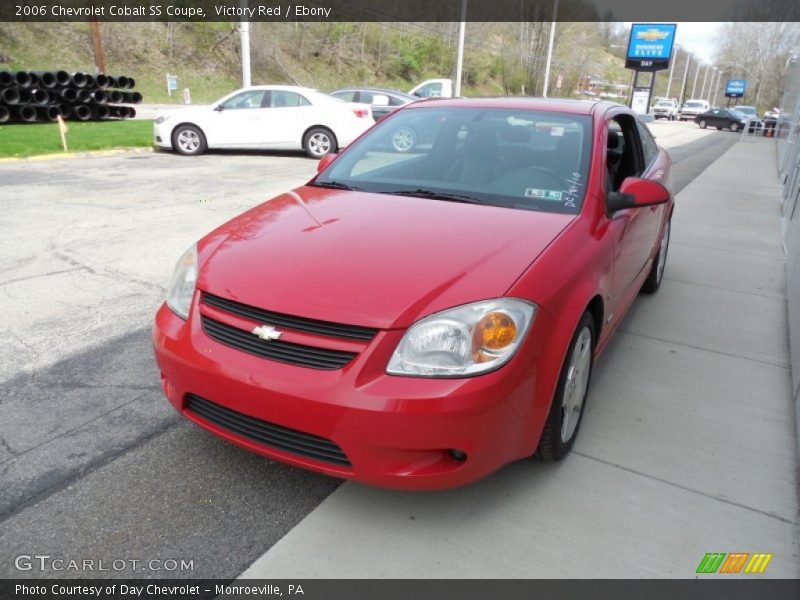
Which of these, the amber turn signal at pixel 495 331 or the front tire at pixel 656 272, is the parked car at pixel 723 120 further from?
the amber turn signal at pixel 495 331

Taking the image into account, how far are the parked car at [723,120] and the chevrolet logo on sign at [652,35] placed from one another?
35.8ft

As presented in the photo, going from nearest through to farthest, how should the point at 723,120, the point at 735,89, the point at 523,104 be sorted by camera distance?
1. the point at 523,104
2. the point at 723,120
3. the point at 735,89

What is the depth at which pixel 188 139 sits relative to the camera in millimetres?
12883

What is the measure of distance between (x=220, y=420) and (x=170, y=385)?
0.32m

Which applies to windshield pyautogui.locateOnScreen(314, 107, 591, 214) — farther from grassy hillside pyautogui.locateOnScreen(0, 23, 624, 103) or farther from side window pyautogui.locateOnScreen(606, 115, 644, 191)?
grassy hillside pyautogui.locateOnScreen(0, 23, 624, 103)

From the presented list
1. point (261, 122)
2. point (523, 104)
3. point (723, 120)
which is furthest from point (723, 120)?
point (523, 104)

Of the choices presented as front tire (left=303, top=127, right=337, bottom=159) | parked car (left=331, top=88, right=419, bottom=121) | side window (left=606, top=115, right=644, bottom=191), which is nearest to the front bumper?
side window (left=606, top=115, right=644, bottom=191)

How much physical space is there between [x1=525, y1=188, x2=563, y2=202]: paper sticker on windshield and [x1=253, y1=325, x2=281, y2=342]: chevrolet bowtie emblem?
1520mm

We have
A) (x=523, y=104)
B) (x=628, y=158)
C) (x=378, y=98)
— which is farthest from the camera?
(x=378, y=98)

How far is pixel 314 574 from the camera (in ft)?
7.14

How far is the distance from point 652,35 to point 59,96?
31780mm

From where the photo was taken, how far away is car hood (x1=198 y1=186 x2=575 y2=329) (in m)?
2.24

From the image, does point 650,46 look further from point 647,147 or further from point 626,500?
point 626,500

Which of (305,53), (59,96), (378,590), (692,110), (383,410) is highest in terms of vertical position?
(305,53)
